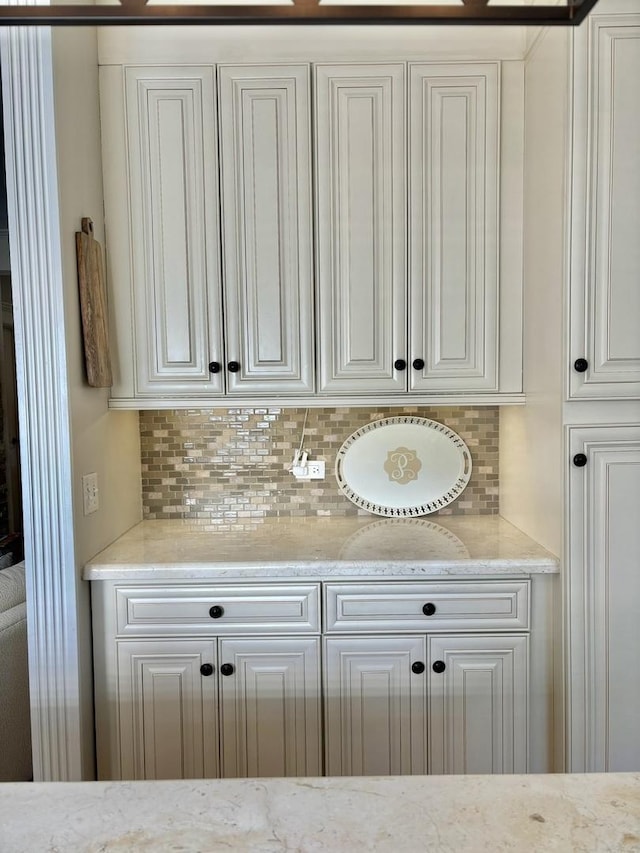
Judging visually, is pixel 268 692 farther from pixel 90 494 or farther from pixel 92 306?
pixel 92 306

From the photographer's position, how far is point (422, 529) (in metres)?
2.10

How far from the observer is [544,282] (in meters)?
1.79

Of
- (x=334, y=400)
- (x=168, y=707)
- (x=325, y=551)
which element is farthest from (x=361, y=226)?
(x=168, y=707)

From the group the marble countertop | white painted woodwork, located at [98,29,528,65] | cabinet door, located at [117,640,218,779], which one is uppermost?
white painted woodwork, located at [98,29,528,65]

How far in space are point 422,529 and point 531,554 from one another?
434mm

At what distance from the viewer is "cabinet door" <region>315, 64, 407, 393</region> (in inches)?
73.8

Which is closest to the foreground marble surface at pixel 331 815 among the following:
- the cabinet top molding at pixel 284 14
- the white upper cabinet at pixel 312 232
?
the cabinet top molding at pixel 284 14

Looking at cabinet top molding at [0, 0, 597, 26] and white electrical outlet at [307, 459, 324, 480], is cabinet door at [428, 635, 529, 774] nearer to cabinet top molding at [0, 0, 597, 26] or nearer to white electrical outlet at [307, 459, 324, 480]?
white electrical outlet at [307, 459, 324, 480]

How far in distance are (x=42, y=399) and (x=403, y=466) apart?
131cm

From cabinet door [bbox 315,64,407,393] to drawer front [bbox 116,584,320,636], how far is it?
69 cm

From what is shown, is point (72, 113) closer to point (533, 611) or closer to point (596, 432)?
point (596, 432)

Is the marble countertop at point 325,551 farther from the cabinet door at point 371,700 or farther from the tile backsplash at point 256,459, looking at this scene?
the cabinet door at point 371,700

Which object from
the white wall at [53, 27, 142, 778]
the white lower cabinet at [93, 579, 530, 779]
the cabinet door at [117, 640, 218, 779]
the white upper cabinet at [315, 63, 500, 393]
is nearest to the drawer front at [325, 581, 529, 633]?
the white lower cabinet at [93, 579, 530, 779]

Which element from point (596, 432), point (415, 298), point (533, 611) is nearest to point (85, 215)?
point (415, 298)
